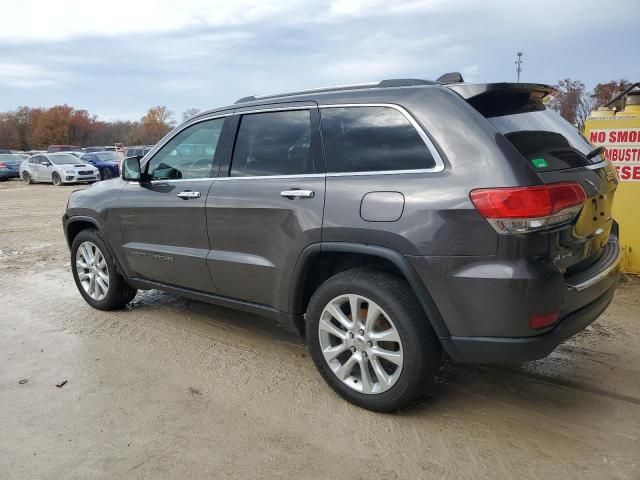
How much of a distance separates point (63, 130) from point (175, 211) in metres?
94.6

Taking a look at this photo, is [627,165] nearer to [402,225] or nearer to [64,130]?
[402,225]

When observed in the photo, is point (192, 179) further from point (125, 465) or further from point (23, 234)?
point (23, 234)

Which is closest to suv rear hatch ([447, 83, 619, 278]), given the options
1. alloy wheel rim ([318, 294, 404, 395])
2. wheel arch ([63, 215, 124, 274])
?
alloy wheel rim ([318, 294, 404, 395])

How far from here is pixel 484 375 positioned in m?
3.68

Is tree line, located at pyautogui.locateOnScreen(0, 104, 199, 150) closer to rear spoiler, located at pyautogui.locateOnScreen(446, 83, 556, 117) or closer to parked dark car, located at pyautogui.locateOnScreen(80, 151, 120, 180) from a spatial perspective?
parked dark car, located at pyautogui.locateOnScreen(80, 151, 120, 180)

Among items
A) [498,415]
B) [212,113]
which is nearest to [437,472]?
[498,415]

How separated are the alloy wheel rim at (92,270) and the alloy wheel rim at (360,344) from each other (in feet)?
8.73

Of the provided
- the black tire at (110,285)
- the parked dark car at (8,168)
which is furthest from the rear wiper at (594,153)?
the parked dark car at (8,168)

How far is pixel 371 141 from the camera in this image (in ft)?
10.6

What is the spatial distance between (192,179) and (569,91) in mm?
35394

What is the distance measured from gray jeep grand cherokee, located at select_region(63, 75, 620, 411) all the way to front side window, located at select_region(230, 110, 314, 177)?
1cm

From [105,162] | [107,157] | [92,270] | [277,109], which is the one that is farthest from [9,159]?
[277,109]

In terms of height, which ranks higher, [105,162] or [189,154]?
[189,154]

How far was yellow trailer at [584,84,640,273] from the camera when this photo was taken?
5.62 m
